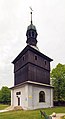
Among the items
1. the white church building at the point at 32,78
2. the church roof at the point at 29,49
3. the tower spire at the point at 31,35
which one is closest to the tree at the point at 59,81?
the white church building at the point at 32,78

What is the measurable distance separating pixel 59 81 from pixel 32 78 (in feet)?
40.0

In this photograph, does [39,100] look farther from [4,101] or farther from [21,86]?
[4,101]

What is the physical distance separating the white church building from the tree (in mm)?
6397

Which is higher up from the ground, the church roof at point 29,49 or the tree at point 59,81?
the church roof at point 29,49

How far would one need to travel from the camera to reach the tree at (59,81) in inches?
1905

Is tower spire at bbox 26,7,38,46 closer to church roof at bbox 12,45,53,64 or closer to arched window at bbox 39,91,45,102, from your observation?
church roof at bbox 12,45,53,64

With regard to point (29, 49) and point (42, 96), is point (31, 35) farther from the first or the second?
point (42, 96)

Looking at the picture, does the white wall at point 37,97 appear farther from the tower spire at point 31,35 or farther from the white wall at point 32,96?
the tower spire at point 31,35

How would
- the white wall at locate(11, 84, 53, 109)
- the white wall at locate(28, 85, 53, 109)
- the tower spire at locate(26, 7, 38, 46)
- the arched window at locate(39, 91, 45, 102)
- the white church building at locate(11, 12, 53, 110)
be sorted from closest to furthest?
the white wall at locate(11, 84, 53, 109), the white wall at locate(28, 85, 53, 109), the white church building at locate(11, 12, 53, 110), the arched window at locate(39, 91, 45, 102), the tower spire at locate(26, 7, 38, 46)

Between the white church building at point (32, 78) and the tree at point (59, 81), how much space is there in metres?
6.40

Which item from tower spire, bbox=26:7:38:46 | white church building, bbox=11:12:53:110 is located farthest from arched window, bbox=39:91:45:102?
tower spire, bbox=26:7:38:46

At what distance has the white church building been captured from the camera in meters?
37.9

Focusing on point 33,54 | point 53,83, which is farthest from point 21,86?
point 53,83

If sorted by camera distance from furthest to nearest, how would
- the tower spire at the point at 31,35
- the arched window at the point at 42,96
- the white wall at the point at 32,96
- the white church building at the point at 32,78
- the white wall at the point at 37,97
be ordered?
the tower spire at the point at 31,35 → the arched window at the point at 42,96 → the white church building at the point at 32,78 → the white wall at the point at 37,97 → the white wall at the point at 32,96
